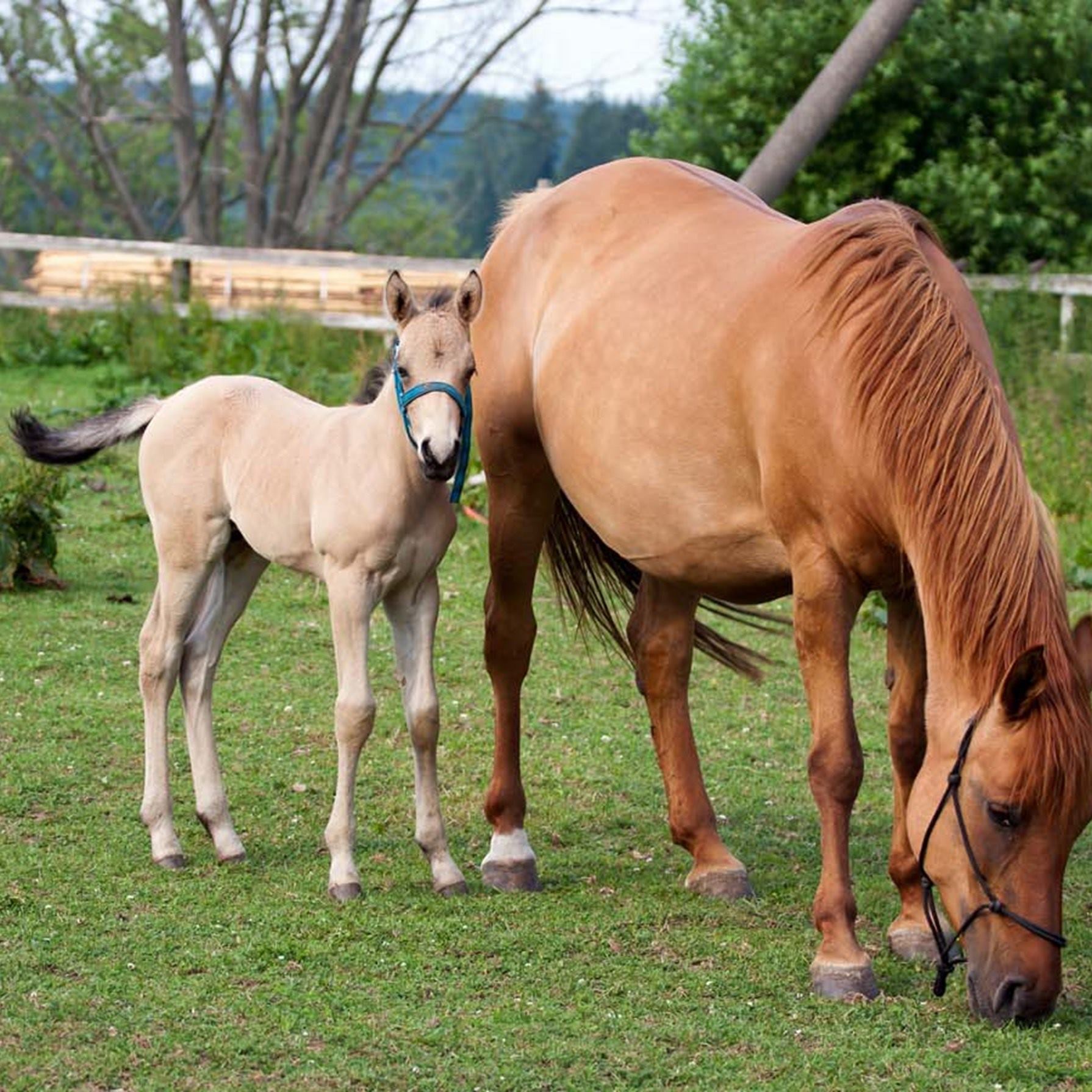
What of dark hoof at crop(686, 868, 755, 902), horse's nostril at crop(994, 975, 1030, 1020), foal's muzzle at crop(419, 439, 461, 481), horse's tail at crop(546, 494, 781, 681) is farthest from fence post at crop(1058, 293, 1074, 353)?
horse's nostril at crop(994, 975, 1030, 1020)

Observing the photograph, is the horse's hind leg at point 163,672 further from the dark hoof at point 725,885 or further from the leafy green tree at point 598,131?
the leafy green tree at point 598,131

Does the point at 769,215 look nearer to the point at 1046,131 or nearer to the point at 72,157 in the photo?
the point at 1046,131

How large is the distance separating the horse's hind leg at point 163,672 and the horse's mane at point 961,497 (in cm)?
220

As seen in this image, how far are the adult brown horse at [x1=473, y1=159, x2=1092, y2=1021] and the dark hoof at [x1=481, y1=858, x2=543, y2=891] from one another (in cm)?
1

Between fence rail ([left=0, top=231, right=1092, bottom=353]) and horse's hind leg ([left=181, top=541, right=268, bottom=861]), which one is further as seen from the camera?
fence rail ([left=0, top=231, right=1092, bottom=353])

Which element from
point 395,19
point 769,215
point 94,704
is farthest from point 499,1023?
point 395,19

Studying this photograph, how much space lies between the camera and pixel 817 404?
413 cm

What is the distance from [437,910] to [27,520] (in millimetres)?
4355

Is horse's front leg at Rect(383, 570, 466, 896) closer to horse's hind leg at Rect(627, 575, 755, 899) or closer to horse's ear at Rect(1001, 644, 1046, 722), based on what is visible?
horse's hind leg at Rect(627, 575, 755, 899)

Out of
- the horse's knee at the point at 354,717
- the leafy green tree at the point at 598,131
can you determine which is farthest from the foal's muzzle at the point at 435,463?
the leafy green tree at the point at 598,131

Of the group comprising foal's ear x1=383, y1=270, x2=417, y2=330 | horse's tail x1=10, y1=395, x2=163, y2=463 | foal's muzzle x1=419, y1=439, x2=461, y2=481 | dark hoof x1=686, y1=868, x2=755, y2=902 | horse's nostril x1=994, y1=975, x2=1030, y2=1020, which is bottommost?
dark hoof x1=686, y1=868, x2=755, y2=902

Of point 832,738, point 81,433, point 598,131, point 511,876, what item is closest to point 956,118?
point 81,433

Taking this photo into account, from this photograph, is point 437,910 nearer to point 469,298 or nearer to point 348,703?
point 348,703

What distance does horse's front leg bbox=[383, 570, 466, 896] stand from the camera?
4.80m
